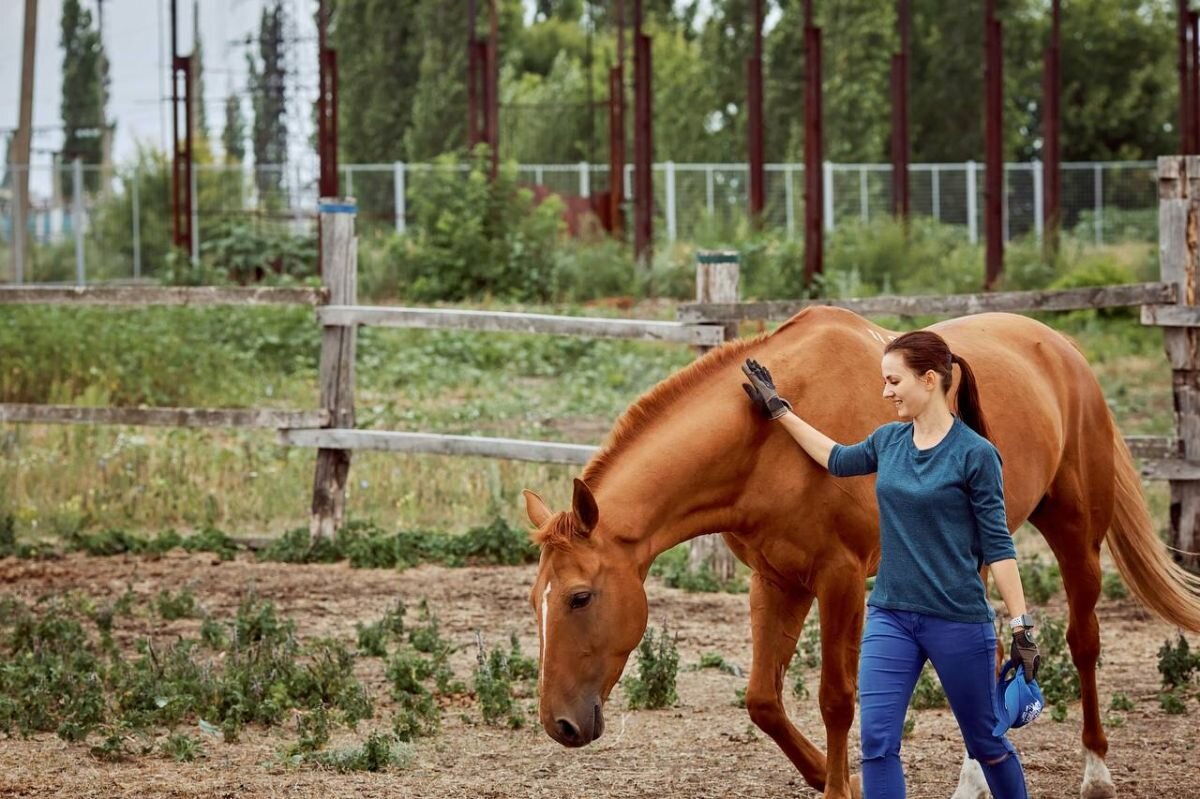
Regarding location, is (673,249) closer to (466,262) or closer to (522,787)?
(466,262)

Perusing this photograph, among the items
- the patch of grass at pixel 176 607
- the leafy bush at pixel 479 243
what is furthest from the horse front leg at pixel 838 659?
the leafy bush at pixel 479 243

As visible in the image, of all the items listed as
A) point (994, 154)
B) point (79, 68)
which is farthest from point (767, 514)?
point (79, 68)

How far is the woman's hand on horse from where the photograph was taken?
3.64 metres

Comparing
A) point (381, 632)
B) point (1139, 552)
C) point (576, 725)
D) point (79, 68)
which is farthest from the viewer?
point (79, 68)

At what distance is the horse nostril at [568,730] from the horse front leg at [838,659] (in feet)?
2.89

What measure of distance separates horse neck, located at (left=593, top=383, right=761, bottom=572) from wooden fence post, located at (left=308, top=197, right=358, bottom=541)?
499 centimetres

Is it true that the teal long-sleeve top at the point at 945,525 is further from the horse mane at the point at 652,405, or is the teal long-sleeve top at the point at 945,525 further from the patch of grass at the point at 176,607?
the patch of grass at the point at 176,607

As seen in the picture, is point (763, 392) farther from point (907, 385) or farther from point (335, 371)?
point (335, 371)

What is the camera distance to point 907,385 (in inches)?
147

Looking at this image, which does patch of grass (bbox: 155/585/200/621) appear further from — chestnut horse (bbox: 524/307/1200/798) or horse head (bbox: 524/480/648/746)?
horse head (bbox: 524/480/648/746)

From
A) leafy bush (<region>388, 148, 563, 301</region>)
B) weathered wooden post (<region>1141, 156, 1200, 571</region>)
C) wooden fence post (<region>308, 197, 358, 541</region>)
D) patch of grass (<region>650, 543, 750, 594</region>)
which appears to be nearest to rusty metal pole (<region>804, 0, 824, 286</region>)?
leafy bush (<region>388, 148, 563, 301</region>)

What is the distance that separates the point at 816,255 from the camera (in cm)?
1834

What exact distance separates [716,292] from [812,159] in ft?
35.1

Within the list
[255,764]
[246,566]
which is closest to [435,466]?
[246,566]
